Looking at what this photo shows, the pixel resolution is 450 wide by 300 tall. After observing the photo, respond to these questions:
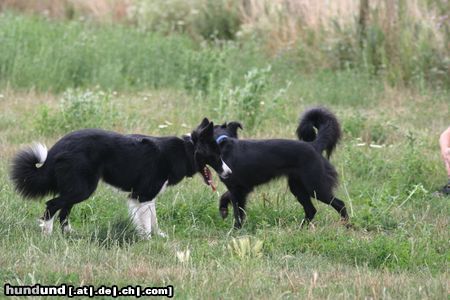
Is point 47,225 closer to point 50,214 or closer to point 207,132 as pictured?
point 50,214

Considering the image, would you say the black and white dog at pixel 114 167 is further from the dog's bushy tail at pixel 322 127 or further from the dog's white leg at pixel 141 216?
the dog's bushy tail at pixel 322 127

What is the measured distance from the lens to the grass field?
549 centimetres

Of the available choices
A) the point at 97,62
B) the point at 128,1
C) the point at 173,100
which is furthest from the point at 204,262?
the point at 128,1

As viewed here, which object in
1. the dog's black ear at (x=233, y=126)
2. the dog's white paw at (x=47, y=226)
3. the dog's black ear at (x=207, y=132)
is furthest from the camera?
the dog's black ear at (x=233, y=126)

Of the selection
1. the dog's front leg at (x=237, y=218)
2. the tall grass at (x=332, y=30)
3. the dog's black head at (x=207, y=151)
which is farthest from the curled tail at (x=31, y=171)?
the tall grass at (x=332, y=30)

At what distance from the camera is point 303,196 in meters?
7.50

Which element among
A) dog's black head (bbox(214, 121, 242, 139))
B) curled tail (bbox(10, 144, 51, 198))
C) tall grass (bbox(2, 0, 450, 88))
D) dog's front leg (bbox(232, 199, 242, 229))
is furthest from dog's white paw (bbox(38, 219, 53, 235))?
tall grass (bbox(2, 0, 450, 88))

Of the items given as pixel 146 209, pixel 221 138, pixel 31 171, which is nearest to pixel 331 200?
pixel 221 138

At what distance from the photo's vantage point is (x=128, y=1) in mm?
19281

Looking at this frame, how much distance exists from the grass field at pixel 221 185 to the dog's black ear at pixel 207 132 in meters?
0.76

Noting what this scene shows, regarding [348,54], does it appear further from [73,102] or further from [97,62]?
[73,102]

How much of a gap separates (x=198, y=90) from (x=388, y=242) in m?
6.31

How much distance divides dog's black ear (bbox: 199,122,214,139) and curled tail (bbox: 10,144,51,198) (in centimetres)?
129

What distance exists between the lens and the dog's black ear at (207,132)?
6959mm
